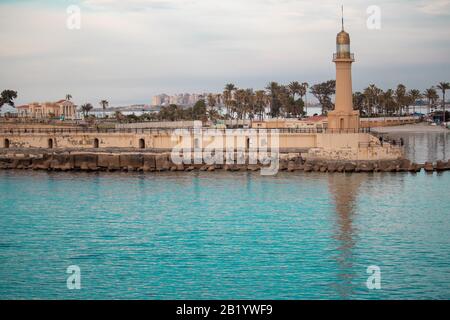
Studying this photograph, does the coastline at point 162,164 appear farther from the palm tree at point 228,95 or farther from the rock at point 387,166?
the palm tree at point 228,95

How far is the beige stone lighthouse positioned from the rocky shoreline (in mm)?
3465

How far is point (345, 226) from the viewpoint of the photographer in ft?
106

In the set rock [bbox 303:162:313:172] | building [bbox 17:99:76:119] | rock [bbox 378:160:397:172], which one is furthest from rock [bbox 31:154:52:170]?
building [bbox 17:99:76:119]

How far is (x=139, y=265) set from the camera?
85.3ft

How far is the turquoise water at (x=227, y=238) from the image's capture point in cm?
2361

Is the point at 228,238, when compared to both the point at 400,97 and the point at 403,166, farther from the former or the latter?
the point at 400,97

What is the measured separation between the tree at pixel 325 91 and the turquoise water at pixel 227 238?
3526 inches

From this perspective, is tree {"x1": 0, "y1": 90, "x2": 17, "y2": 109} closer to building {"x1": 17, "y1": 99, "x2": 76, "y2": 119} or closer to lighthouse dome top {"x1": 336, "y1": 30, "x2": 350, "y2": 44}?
building {"x1": 17, "y1": 99, "x2": 76, "y2": 119}

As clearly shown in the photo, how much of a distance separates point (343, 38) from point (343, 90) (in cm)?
345

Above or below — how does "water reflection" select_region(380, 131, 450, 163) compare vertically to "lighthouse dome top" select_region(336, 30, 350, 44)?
below

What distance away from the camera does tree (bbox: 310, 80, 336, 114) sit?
135750 mm

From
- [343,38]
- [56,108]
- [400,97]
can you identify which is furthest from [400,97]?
[343,38]

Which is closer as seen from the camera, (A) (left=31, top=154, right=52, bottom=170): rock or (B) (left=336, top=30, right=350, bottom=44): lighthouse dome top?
(B) (left=336, top=30, right=350, bottom=44): lighthouse dome top
